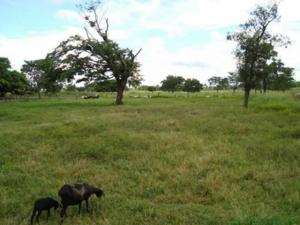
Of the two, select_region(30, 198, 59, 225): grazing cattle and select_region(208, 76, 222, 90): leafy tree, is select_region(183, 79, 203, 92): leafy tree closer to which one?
select_region(208, 76, 222, 90): leafy tree

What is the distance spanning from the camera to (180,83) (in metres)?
136

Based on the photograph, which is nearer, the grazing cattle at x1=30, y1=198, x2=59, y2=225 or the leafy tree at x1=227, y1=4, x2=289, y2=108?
the grazing cattle at x1=30, y1=198, x2=59, y2=225

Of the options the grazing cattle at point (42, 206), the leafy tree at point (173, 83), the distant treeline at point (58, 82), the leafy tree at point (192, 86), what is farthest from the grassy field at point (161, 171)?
the leafy tree at point (173, 83)

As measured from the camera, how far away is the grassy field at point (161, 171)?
11391 mm

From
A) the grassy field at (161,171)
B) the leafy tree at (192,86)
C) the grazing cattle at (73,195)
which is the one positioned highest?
the grazing cattle at (73,195)

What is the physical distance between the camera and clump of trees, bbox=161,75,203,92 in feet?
426

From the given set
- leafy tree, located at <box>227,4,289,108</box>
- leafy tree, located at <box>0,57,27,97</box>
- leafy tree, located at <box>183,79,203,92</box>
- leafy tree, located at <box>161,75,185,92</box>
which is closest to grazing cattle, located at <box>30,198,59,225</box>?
leafy tree, located at <box>227,4,289,108</box>

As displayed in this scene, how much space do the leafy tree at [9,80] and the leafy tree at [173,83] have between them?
2443 inches

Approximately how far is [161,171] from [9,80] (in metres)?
64.0

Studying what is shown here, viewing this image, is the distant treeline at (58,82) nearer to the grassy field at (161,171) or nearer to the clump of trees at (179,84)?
the clump of trees at (179,84)

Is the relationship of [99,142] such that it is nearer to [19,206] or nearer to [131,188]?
[131,188]

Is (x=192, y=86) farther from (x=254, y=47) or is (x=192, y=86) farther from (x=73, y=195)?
(x=73, y=195)

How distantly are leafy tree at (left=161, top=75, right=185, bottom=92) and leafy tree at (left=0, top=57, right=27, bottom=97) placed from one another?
204 feet

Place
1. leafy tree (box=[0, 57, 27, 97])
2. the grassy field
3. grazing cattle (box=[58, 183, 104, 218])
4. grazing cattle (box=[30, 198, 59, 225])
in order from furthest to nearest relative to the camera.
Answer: leafy tree (box=[0, 57, 27, 97])
the grassy field
grazing cattle (box=[58, 183, 104, 218])
grazing cattle (box=[30, 198, 59, 225])
